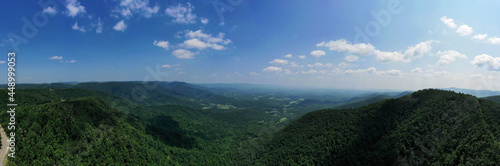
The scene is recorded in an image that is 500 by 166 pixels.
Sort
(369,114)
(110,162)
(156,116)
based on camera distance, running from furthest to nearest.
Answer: (156,116)
(369,114)
(110,162)

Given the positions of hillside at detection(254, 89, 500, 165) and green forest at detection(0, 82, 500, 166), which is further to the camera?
green forest at detection(0, 82, 500, 166)

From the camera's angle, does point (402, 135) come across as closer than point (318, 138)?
Yes

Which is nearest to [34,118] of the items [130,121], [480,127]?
[130,121]

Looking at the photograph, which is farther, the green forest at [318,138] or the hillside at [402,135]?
the green forest at [318,138]

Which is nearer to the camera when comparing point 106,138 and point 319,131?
point 106,138

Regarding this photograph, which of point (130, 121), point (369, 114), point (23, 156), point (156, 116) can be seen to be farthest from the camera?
point (156, 116)

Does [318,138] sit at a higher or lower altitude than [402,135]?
lower

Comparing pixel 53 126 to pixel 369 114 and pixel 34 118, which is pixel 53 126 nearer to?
pixel 34 118

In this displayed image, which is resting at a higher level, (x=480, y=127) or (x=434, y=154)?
(x=480, y=127)
